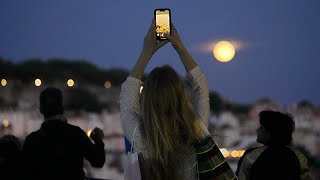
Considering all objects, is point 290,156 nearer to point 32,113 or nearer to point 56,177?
point 56,177

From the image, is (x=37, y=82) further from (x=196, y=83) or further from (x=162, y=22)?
(x=196, y=83)

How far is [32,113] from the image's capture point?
468 centimetres

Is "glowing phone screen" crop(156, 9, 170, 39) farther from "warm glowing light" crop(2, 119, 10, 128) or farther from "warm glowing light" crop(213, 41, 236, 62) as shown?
"warm glowing light" crop(2, 119, 10, 128)

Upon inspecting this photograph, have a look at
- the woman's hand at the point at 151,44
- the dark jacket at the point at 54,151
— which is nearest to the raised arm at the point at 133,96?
the woman's hand at the point at 151,44

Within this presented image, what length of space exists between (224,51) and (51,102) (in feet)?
5.28

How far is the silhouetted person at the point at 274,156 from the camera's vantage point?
2.62 m

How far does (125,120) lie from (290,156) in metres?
1.01

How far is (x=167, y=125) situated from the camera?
5.76 feet

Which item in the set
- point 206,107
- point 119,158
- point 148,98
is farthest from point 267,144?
point 119,158

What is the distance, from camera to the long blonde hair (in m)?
1.74

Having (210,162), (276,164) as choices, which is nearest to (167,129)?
(210,162)

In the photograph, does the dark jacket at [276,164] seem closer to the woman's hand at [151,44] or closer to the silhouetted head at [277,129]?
the silhouetted head at [277,129]

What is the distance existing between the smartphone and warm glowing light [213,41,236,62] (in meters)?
1.91

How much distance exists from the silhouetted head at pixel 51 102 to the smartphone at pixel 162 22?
2.93 ft
